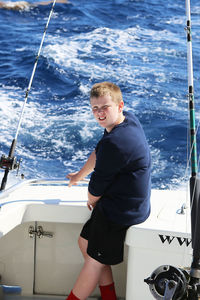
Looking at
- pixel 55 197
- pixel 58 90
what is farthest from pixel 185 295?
pixel 58 90

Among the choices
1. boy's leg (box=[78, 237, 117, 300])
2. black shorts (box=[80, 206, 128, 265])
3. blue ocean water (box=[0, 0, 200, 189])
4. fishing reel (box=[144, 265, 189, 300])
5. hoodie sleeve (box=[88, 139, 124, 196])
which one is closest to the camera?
fishing reel (box=[144, 265, 189, 300])

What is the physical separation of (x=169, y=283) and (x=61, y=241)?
0.89 metres

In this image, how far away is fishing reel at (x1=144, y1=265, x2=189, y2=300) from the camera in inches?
34.7

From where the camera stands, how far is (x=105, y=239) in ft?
4.60

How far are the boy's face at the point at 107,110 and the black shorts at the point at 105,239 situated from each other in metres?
0.27

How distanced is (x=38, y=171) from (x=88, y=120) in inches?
44.2

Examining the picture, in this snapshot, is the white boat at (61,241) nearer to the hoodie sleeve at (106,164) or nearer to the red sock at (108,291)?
the red sock at (108,291)

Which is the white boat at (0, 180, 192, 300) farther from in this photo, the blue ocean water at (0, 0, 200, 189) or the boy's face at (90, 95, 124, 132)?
the blue ocean water at (0, 0, 200, 189)

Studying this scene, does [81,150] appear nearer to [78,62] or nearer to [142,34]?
[78,62]

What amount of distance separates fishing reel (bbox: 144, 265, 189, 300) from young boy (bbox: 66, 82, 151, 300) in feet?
1.47

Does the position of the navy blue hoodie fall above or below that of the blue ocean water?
above

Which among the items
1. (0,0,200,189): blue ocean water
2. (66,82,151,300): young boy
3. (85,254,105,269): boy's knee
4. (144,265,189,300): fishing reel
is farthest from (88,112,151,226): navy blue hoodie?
(0,0,200,189): blue ocean water

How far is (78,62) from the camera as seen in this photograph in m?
7.98

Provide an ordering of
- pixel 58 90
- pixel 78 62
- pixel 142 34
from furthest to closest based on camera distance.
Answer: pixel 142 34 → pixel 78 62 → pixel 58 90
